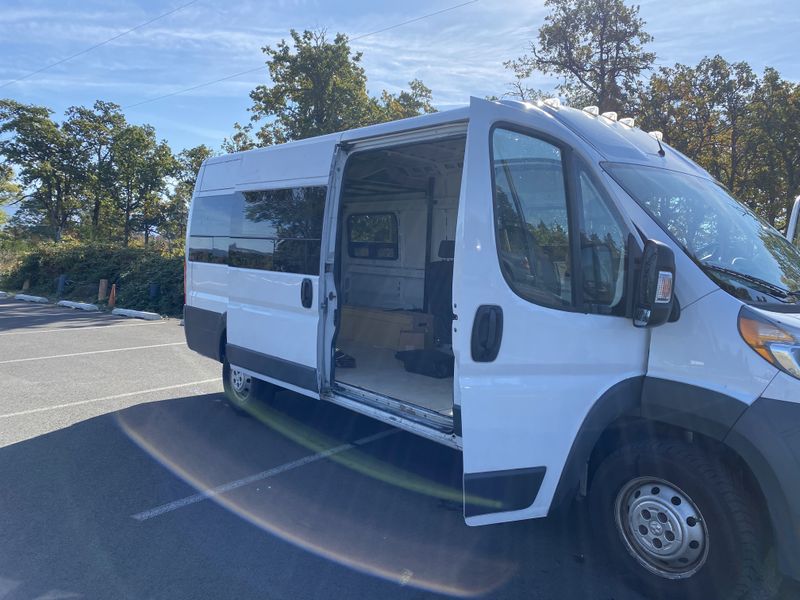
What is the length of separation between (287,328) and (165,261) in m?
14.0

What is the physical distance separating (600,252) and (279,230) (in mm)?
3149

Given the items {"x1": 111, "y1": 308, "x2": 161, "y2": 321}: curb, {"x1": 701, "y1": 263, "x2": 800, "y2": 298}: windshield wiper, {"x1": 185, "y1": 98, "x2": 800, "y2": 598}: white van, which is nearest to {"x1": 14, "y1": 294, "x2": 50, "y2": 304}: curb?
{"x1": 111, "y1": 308, "x2": 161, "y2": 321}: curb

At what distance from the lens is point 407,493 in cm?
443

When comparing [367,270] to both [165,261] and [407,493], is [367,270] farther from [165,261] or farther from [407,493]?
[165,261]

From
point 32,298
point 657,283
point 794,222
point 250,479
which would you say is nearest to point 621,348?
point 657,283

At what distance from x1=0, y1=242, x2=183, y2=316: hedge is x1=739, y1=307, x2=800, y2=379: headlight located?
14988 mm

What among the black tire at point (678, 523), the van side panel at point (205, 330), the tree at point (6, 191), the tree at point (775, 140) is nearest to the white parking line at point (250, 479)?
the van side panel at point (205, 330)

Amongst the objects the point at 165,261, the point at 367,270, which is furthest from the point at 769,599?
the point at 165,261

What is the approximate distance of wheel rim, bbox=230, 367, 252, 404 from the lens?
243 inches

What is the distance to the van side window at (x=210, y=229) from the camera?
6250 mm

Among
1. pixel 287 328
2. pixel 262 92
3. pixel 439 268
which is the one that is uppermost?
pixel 262 92

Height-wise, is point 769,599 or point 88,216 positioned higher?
point 88,216

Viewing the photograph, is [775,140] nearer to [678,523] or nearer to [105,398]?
[678,523]

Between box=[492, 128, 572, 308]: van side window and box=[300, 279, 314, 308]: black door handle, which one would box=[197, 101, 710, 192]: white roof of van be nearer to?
box=[492, 128, 572, 308]: van side window
